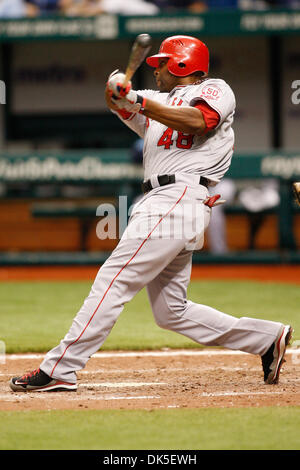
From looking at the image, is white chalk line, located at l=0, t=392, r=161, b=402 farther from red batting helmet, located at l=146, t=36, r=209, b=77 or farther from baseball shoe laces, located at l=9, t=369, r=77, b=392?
red batting helmet, located at l=146, t=36, r=209, b=77

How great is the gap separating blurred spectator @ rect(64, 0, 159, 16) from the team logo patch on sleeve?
767 centimetres

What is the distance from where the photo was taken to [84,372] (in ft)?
14.4

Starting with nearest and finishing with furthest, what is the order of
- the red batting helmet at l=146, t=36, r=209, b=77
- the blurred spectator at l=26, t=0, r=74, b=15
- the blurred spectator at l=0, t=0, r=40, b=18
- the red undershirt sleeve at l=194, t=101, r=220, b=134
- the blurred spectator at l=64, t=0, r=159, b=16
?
1. the red undershirt sleeve at l=194, t=101, r=220, b=134
2. the red batting helmet at l=146, t=36, r=209, b=77
3. the blurred spectator at l=64, t=0, r=159, b=16
4. the blurred spectator at l=0, t=0, r=40, b=18
5. the blurred spectator at l=26, t=0, r=74, b=15

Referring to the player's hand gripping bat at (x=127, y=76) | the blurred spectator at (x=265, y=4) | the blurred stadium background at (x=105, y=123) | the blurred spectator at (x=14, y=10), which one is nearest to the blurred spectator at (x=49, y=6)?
the blurred stadium background at (x=105, y=123)

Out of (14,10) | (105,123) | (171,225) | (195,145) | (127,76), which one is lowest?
(171,225)

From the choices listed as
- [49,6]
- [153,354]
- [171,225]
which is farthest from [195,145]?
[49,6]

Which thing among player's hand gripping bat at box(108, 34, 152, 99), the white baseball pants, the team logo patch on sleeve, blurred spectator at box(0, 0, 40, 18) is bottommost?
the white baseball pants

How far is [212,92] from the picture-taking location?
147 inches

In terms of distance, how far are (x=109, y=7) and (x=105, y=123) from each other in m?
1.80

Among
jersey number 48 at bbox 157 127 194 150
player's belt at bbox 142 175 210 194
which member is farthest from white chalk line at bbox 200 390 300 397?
jersey number 48 at bbox 157 127 194 150

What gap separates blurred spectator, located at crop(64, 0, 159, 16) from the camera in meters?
11.3

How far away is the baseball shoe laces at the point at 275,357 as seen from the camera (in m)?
3.95

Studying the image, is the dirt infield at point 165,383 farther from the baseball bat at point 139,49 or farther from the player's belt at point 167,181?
the baseball bat at point 139,49

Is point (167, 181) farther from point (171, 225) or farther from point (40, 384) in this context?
point (40, 384)
